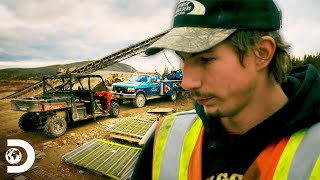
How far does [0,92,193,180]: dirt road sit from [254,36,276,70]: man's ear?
5.02 meters

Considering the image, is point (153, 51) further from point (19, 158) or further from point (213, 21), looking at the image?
point (19, 158)

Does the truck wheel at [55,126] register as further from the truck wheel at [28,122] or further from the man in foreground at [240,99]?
the man in foreground at [240,99]

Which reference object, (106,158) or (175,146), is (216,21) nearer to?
(175,146)

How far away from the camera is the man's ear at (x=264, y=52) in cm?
118

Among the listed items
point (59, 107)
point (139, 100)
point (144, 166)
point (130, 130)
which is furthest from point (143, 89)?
point (144, 166)

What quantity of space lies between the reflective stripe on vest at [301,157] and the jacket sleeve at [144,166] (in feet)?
2.28

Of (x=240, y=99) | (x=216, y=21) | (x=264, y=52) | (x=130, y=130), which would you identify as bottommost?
(x=130, y=130)

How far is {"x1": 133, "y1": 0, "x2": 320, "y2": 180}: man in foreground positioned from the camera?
105 centimetres

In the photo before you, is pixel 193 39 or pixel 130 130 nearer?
pixel 193 39

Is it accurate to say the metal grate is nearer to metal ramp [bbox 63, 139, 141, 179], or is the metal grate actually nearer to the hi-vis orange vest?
metal ramp [bbox 63, 139, 141, 179]

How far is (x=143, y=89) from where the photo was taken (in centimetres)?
1334

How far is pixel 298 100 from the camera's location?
112 centimetres

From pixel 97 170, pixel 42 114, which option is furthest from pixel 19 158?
pixel 97 170

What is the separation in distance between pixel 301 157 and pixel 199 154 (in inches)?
18.7
